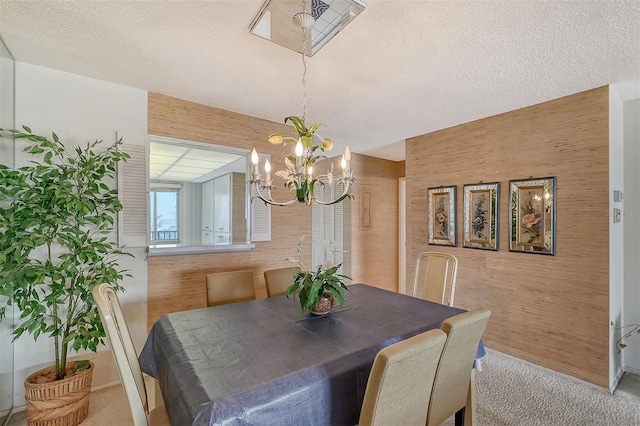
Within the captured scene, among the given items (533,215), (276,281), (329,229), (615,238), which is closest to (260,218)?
(276,281)

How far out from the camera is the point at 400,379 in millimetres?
1052

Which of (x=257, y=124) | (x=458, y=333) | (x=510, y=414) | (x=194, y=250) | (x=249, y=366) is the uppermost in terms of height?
(x=257, y=124)

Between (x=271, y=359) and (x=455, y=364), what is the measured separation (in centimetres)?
90

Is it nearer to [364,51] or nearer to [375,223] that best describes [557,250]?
[364,51]

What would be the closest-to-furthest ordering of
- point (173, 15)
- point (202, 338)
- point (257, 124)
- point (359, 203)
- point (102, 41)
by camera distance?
1. point (202, 338)
2. point (173, 15)
3. point (102, 41)
4. point (257, 124)
5. point (359, 203)

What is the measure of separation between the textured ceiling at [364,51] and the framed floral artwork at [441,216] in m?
1.06

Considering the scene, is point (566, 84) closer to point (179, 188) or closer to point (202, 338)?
point (202, 338)

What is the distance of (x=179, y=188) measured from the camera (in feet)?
9.31

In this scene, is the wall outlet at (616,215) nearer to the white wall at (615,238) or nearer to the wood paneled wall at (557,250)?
the white wall at (615,238)

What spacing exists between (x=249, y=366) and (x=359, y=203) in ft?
12.6

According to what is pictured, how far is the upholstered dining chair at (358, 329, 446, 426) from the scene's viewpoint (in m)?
1.00

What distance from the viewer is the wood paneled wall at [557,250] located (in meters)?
2.40

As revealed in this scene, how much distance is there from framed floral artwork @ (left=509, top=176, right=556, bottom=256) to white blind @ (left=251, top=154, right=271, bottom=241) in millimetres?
2643

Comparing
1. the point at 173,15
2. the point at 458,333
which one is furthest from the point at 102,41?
the point at 458,333
